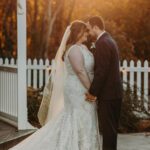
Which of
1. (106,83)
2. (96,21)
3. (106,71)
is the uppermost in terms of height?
(96,21)

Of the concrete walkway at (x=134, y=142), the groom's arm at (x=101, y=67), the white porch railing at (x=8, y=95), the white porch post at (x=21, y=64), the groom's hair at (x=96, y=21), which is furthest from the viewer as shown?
the white porch railing at (x=8, y=95)

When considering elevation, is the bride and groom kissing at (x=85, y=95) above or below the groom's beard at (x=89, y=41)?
below

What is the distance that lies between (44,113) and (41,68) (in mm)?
6615

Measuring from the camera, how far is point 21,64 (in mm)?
12164

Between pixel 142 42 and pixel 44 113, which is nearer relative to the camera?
pixel 44 113

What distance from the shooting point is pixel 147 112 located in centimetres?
1440

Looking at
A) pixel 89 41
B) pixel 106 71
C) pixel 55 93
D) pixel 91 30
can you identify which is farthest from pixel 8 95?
pixel 106 71

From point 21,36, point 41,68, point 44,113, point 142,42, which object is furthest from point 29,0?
point 44,113

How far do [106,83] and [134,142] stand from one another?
333cm

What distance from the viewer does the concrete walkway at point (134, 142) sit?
36.7 ft

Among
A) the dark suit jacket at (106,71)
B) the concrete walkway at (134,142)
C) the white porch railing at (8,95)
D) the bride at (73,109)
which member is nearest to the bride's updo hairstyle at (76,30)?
the bride at (73,109)

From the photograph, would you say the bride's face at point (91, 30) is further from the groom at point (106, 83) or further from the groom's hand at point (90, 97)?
the groom's hand at point (90, 97)

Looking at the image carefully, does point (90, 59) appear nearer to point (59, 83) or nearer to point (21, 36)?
point (59, 83)

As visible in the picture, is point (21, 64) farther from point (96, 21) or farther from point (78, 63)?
point (96, 21)
